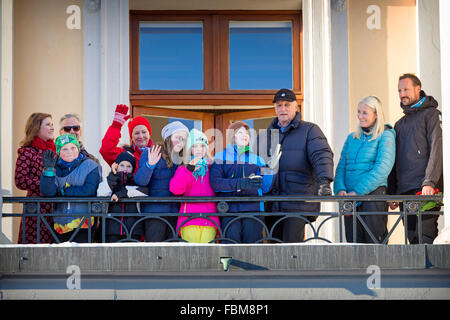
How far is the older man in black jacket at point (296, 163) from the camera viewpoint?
5793mm

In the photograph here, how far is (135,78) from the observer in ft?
26.9

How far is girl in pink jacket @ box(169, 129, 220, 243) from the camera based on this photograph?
564 cm

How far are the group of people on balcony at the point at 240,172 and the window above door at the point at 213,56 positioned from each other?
2.05 m

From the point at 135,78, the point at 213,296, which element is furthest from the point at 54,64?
the point at 213,296

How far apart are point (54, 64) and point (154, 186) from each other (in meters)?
3.01

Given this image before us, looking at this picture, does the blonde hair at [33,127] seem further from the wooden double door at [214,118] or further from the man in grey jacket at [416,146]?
the man in grey jacket at [416,146]

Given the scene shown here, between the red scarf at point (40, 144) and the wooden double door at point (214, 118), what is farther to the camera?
the wooden double door at point (214, 118)

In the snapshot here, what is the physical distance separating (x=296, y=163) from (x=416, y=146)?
3.37ft

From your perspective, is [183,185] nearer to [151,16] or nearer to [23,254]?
[23,254]

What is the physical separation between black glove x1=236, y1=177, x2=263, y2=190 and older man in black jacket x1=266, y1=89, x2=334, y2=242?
32cm

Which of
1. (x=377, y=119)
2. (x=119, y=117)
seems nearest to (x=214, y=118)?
(x=119, y=117)

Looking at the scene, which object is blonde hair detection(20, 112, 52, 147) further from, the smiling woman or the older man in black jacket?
the older man in black jacket

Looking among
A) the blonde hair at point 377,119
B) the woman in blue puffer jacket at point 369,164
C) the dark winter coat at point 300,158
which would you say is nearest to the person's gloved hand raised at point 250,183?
the dark winter coat at point 300,158

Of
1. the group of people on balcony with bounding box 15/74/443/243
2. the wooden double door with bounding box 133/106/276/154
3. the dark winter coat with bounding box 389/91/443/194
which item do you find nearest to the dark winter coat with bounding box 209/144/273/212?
the group of people on balcony with bounding box 15/74/443/243
